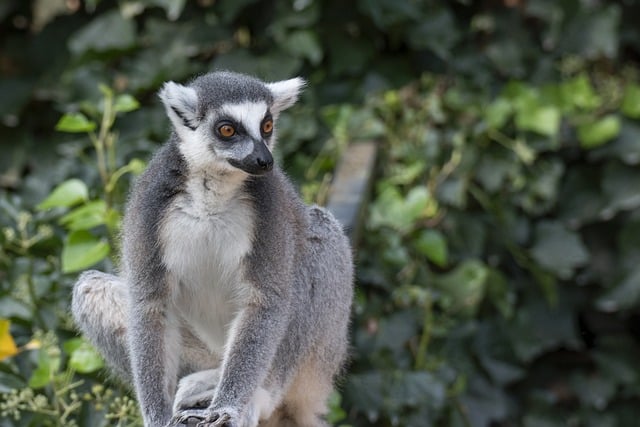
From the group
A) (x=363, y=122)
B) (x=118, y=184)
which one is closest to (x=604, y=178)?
(x=363, y=122)

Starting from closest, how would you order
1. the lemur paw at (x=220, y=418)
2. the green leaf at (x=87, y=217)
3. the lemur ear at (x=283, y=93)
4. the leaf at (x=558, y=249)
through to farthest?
the lemur paw at (x=220, y=418) → the lemur ear at (x=283, y=93) → the green leaf at (x=87, y=217) → the leaf at (x=558, y=249)

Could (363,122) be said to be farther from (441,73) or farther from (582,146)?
(582,146)

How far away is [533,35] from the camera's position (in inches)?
321

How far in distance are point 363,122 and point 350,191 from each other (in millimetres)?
1060

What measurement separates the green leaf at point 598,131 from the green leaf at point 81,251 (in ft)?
13.0

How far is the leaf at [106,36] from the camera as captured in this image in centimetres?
694

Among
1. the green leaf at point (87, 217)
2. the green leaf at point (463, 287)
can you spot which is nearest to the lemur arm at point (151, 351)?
the green leaf at point (87, 217)

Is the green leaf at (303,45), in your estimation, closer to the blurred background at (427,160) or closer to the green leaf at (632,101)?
the blurred background at (427,160)

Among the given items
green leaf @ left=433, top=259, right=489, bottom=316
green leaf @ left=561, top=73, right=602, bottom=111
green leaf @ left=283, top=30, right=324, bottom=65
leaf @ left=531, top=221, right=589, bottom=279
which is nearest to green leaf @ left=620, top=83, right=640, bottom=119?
green leaf @ left=561, top=73, right=602, bottom=111

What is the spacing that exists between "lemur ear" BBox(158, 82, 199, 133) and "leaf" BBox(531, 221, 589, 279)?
4094 millimetres

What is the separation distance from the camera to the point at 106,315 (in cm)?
436

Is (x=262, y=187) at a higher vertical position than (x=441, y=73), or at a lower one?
higher

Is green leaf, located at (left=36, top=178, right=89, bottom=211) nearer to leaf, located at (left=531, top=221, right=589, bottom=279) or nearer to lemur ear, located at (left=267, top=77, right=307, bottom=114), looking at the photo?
lemur ear, located at (left=267, top=77, right=307, bottom=114)

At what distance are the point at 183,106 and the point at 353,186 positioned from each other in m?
2.01
